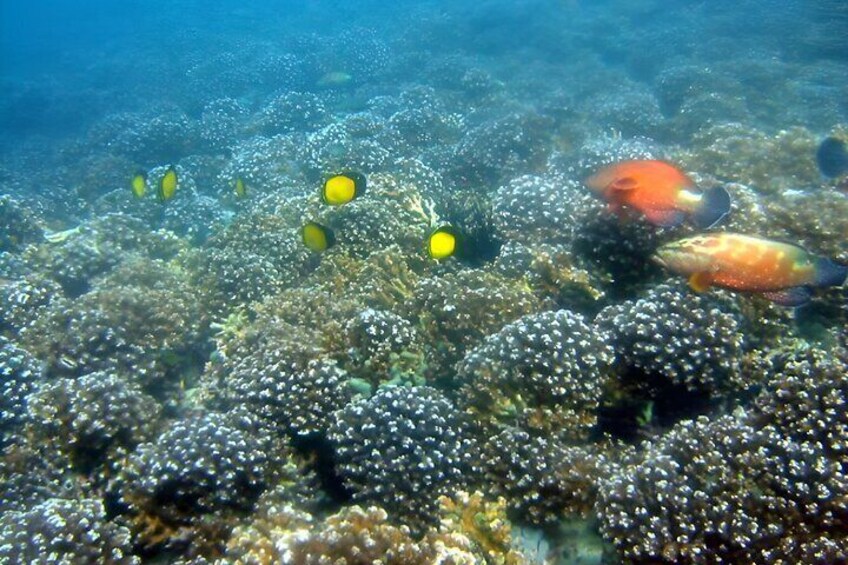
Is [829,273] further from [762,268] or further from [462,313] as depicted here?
[462,313]

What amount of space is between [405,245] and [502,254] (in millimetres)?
2059

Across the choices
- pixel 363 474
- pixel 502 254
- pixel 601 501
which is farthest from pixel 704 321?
pixel 363 474

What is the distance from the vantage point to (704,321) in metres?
5.24

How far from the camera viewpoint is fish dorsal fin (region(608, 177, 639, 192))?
525 centimetres

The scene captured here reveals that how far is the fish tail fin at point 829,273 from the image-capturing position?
4316 millimetres

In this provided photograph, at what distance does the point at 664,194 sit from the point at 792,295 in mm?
1530

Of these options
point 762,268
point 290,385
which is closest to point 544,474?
point 762,268

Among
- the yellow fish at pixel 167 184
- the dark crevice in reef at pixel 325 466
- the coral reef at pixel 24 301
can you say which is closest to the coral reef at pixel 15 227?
the coral reef at pixel 24 301

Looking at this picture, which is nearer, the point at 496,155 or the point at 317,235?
the point at 317,235

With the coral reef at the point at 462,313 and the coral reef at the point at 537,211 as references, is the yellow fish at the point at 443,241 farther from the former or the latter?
the coral reef at the point at 537,211

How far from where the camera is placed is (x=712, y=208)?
5094 mm

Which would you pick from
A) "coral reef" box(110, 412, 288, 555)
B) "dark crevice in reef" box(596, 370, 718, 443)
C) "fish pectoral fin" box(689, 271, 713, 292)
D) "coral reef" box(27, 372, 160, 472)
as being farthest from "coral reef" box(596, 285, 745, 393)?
"coral reef" box(27, 372, 160, 472)

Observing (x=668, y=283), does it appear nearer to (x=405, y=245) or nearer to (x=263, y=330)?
(x=405, y=245)

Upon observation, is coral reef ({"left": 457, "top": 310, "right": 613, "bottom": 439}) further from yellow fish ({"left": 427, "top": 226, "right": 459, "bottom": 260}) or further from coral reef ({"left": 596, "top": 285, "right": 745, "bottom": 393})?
yellow fish ({"left": 427, "top": 226, "right": 459, "bottom": 260})
